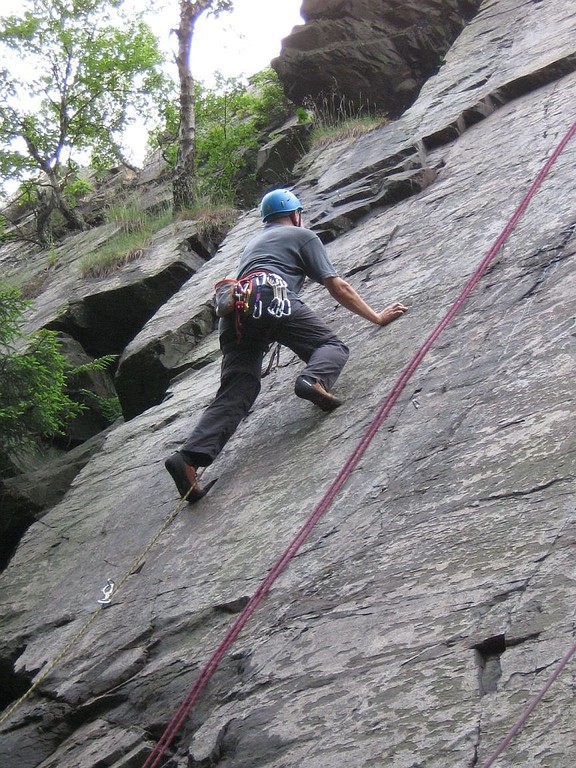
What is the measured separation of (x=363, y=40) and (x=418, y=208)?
546cm

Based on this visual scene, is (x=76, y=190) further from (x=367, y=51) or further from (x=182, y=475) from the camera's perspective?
(x=182, y=475)

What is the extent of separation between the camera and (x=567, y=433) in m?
3.84

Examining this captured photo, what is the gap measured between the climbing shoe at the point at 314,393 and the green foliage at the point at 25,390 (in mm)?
3163

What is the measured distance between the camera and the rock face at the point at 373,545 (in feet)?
10.6

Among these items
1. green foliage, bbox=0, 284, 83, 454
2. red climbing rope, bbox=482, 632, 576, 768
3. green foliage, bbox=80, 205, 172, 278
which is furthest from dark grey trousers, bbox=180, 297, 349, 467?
green foliage, bbox=80, 205, 172, 278

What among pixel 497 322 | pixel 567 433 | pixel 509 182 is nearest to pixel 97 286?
pixel 509 182

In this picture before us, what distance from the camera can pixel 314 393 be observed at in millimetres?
5309

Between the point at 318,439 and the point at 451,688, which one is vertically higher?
the point at 318,439

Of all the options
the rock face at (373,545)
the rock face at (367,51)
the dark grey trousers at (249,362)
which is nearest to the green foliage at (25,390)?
the rock face at (373,545)

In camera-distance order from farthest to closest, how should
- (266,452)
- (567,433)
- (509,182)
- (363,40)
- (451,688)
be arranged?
(363,40), (509,182), (266,452), (567,433), (451,688)

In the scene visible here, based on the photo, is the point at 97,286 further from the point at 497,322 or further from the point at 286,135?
the point at 497,322

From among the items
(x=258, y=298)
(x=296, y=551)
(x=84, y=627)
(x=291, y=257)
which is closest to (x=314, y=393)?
(x=258, y=298)

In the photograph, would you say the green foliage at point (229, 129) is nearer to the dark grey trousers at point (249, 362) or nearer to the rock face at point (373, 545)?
the rock face at point (373, 545)

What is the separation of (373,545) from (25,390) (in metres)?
4.61
